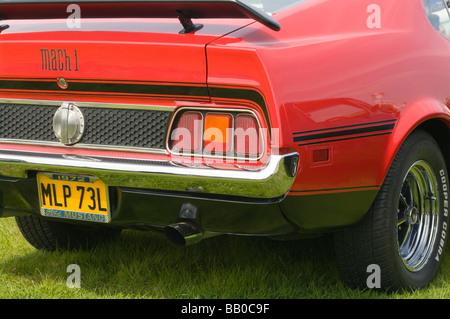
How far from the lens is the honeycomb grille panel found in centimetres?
293

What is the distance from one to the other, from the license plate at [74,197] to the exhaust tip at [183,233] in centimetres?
33

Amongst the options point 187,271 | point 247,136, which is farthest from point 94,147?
point 187,271

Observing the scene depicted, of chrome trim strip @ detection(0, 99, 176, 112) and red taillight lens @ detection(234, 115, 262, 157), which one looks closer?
red taillight lens @ detection(234, 115, 262, 157)

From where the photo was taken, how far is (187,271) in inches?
145

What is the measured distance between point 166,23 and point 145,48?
193 millimetres

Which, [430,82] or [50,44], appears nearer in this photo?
[50,44]

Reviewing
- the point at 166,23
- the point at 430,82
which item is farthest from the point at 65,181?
the point at 430,82

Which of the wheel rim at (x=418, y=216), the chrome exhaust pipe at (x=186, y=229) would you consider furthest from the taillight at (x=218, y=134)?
the wheel rim at (x=418, y=216)

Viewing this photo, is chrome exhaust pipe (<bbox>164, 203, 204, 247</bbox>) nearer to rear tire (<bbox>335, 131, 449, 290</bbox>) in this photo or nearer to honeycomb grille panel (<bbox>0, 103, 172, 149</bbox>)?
honeycomb grille panel (<bbox>0, 103, 172, 149</bbox>)

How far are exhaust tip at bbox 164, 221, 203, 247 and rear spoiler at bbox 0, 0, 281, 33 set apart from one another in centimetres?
76

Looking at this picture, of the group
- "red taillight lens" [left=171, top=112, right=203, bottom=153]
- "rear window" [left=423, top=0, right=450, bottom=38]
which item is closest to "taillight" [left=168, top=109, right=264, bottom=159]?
"red taillight lens" [left=171, top=112, right=203, bottom=153]

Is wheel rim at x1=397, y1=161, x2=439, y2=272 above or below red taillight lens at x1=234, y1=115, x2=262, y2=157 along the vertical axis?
below

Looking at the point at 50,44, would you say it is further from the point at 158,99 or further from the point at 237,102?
the point at 237,102
